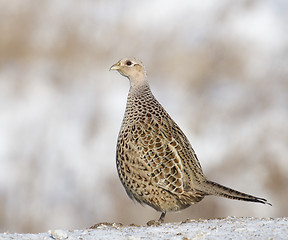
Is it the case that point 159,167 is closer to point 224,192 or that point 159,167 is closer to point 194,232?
point 224,192

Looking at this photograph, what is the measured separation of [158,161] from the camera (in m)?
8.55

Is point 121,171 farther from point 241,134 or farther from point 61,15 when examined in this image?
point 61,15

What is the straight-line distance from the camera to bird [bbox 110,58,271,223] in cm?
845

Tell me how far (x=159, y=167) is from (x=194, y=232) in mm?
1995

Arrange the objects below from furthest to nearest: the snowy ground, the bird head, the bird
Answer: the bird head
the bird
the snowy ground

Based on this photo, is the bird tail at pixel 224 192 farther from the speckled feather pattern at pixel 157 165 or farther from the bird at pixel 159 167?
the speckled feather pattern at pixel 157 165

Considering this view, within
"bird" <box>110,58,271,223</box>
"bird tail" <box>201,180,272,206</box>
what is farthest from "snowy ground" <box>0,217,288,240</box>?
"bird" <box>110,58,271,223</box>

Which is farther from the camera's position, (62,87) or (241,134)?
(62,87)

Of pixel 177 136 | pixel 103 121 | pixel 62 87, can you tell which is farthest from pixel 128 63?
pixel 62 87

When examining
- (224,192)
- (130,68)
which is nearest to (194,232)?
(224,192)

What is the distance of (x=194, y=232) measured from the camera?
665 centimetres

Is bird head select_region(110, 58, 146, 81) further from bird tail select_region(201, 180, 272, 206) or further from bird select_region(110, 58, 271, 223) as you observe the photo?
bird tail select_region(201, 180, 272, 206)

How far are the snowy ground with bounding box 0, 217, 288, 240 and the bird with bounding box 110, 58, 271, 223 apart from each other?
1.10 metres

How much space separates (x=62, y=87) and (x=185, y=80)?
4.73 metres
